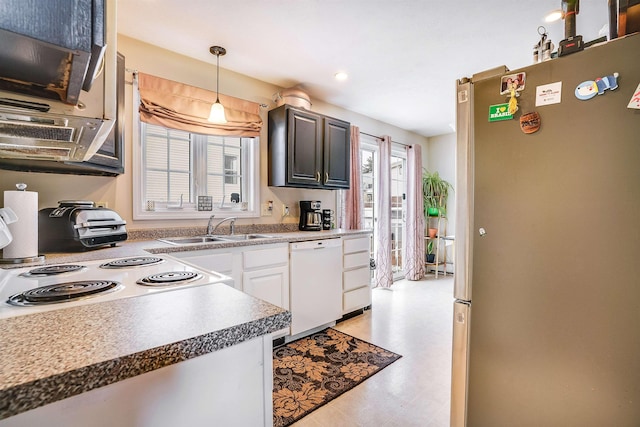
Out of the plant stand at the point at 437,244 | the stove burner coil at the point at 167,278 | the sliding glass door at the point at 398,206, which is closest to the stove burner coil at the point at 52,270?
the stove burner coil at the point at 167,278

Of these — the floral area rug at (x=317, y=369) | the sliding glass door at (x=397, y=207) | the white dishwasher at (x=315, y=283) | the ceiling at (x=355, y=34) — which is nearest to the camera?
the floral area rug at (x=317, y=369)

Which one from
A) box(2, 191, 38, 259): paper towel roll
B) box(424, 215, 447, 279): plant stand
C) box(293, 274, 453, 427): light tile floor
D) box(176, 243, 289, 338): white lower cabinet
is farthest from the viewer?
box(424, 215, 447, 279): plant stand

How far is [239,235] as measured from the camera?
8.85ft

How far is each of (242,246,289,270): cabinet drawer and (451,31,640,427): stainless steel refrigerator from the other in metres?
1.47

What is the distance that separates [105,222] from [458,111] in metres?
2.05

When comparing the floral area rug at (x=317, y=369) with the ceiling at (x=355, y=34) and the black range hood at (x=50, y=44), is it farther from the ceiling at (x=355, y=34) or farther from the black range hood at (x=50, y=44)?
the ceiling at (x=355, y=34)

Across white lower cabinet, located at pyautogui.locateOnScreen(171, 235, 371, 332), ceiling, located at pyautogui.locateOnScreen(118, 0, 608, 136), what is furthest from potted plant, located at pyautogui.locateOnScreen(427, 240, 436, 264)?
ceiling, located at pyautogui.locateOnScreen(118, 0, 608, 136)

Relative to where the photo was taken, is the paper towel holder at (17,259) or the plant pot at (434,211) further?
the plant pot at (434,211)

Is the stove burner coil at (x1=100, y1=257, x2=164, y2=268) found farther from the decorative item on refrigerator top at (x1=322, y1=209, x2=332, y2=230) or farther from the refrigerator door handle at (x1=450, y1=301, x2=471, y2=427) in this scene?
the decorative item on refrigerator top at (x1=322, y1=209, x2=332, y2=230)

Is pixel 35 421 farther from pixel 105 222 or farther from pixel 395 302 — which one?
pixel 395 302

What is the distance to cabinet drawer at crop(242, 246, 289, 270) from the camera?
2223mm

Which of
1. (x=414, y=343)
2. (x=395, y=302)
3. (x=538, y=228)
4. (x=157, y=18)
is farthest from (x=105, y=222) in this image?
(x=395, y=302)

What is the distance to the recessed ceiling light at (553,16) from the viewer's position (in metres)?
1.89

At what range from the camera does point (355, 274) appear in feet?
10.2
